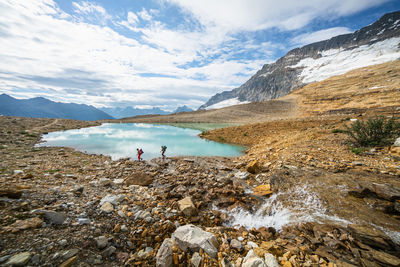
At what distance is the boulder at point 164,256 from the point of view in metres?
3.64

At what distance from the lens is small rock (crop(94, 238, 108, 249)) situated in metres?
3.82

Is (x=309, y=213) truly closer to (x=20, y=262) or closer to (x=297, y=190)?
(x=297, y=190)

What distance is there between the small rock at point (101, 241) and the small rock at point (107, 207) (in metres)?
1.05

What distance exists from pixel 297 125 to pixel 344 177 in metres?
20.0

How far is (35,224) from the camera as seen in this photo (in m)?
3.71

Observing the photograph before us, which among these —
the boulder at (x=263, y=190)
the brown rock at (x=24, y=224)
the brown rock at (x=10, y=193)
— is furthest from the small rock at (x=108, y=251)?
the boulder at (x=263, y=190)

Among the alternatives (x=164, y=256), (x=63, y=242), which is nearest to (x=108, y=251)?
(x=63, y=242)

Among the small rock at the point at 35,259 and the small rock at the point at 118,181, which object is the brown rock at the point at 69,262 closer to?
the small rock at the point at 35,259

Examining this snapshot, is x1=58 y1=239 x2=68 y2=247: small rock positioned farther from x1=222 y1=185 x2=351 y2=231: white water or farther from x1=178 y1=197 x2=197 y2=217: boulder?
x1=222 y1=185 x2=351 y2=231: white water

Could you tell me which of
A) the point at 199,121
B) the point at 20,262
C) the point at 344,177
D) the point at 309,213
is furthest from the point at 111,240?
the point at 199,121

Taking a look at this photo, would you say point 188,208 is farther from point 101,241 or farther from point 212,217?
point 101,241

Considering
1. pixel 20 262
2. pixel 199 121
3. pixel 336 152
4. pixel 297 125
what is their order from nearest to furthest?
pixel 20 262 → pixel 336 152 → pixel 297 125 → pixel 199 121

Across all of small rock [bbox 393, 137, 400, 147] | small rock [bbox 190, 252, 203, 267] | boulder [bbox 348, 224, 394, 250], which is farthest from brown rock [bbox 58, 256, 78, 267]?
small rock [bbox 393, 137, 400, 147]

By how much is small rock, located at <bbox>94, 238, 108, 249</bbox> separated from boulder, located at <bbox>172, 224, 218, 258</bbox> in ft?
5.48
